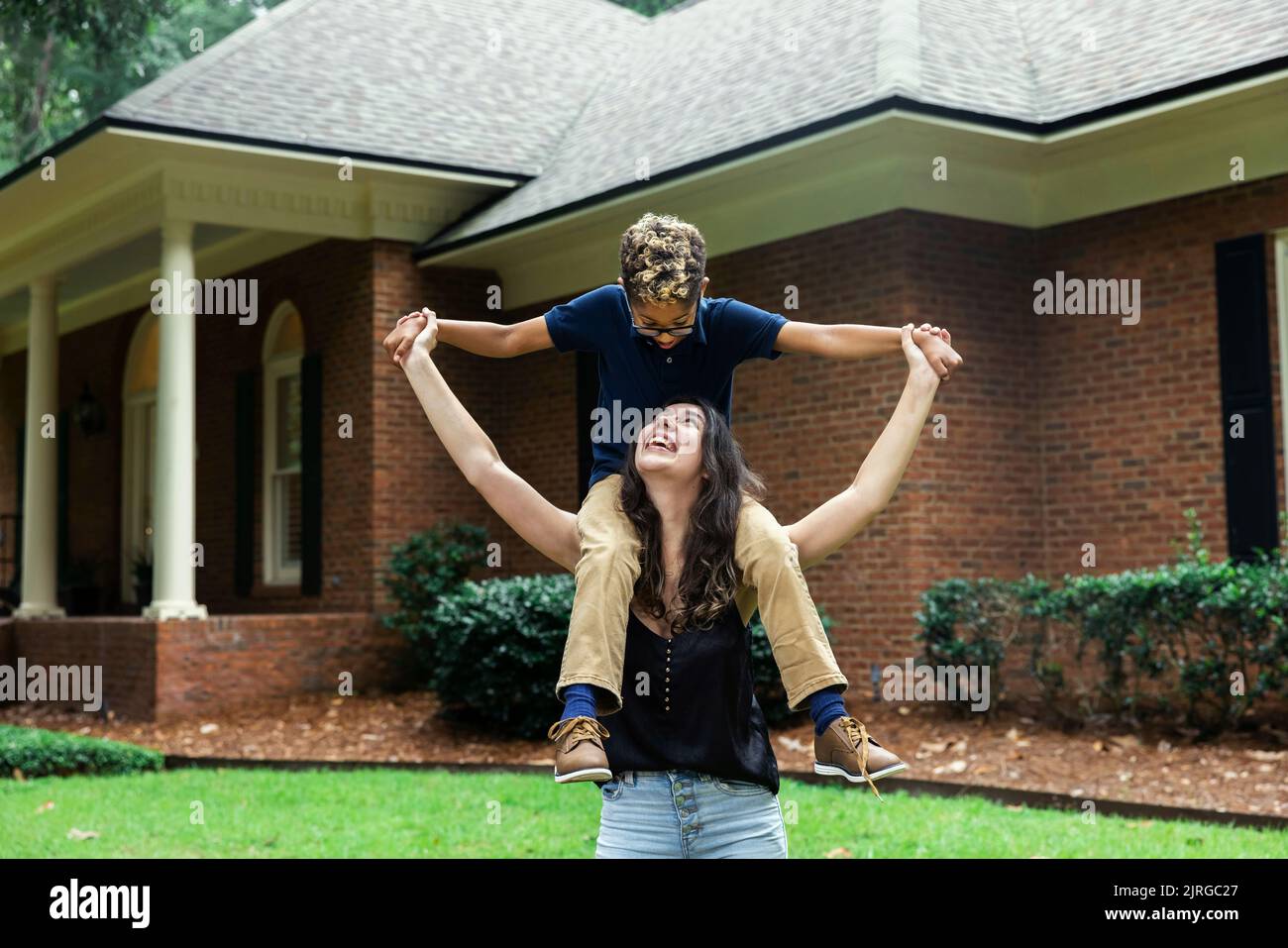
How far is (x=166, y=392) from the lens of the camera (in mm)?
13641

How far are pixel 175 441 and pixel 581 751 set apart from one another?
38.2 feet

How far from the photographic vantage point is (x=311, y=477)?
15.3m

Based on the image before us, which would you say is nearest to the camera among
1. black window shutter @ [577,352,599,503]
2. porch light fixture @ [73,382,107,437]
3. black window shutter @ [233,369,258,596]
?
black window shutter @ [577,352,599,503]

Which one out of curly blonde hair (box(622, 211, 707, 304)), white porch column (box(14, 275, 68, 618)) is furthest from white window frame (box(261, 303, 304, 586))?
curly blonde hair (box(622, 211, 707, 304))

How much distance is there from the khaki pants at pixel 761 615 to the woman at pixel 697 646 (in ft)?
0.17

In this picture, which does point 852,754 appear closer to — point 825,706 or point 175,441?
point 825,706

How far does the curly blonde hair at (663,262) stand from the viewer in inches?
115

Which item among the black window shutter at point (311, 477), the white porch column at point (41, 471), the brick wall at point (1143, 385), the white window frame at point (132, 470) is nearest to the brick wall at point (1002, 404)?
the brick wall at point (1143, 385)

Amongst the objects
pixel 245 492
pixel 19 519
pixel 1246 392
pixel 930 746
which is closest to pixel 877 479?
pixel 930 746

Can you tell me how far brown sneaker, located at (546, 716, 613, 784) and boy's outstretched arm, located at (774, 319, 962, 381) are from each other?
0.83 m

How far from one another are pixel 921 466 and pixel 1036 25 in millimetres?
4177

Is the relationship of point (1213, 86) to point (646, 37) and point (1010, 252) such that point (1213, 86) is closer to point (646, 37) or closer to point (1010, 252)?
point (1010, 252)

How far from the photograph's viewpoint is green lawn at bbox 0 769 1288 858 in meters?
6.82

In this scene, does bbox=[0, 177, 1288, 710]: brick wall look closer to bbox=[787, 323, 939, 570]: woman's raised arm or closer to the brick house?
the brick house
